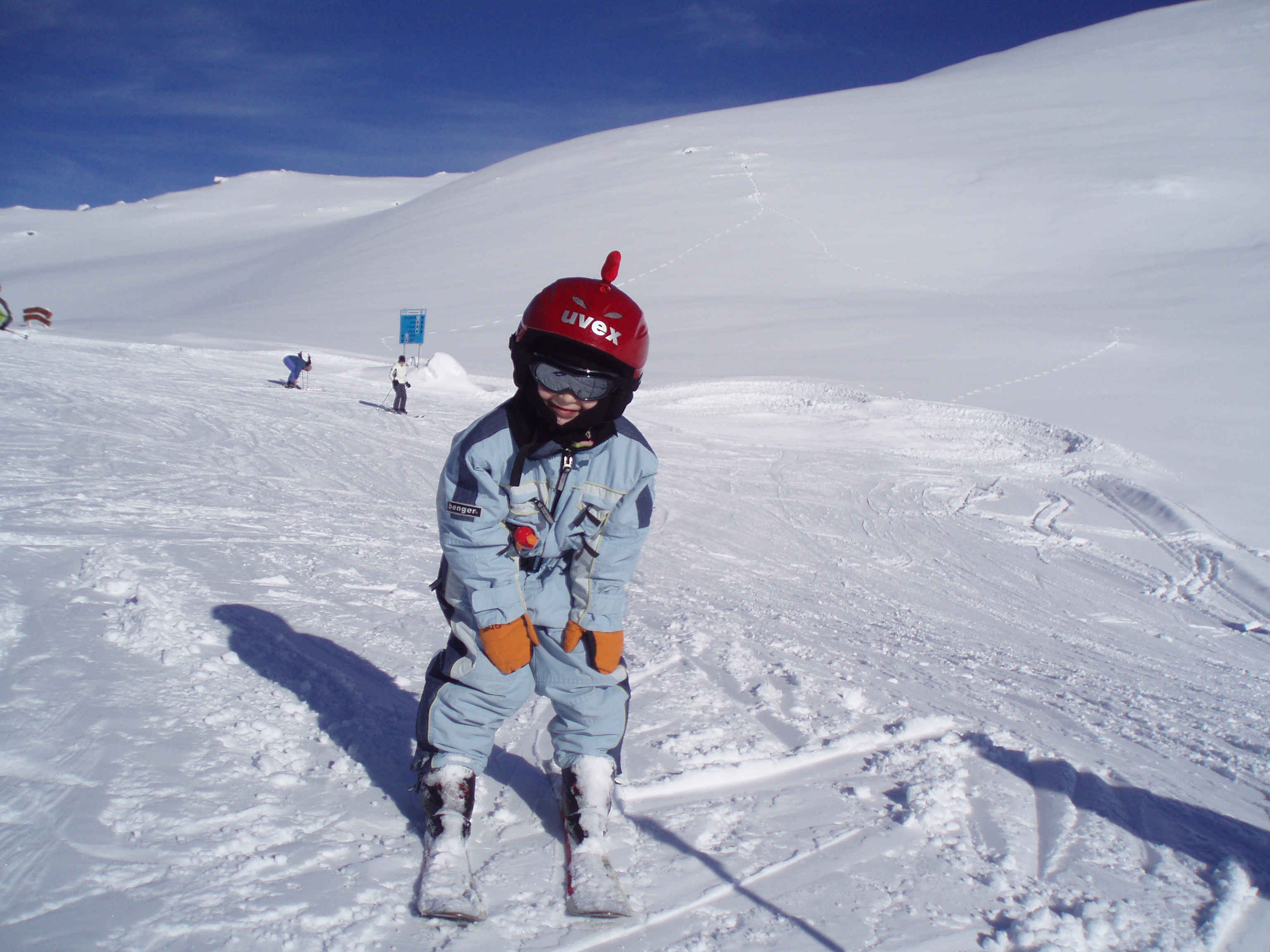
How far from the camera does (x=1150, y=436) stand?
12.1 meters

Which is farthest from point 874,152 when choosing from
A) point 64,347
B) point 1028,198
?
point 64,347

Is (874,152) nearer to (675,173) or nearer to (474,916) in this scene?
(675,173)

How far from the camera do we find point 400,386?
12734 millimetres

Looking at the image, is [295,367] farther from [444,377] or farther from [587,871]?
[587,871]

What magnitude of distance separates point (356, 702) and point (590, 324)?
190cm

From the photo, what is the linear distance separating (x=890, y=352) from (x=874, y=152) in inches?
1180

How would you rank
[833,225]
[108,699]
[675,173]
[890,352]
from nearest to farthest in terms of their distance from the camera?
1. [108,699]
2. [890,352]
3. [833,225]
4. [675,173]

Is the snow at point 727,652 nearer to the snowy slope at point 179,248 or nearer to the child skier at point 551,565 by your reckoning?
the child skier at point 551,565

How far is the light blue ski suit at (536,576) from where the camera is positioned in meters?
2.24

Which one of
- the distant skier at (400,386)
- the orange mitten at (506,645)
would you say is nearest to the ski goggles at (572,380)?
the orange mitten at (506,645)

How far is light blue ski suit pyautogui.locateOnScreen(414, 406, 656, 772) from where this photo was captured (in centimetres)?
224

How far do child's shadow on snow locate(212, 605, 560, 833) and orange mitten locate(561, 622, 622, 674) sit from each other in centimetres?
60

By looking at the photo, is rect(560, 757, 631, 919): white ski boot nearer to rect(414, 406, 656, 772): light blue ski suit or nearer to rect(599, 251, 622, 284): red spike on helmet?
rect(414, 406, 656, 772): light blue ski suit

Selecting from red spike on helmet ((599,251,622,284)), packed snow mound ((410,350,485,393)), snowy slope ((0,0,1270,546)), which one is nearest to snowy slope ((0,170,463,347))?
snowy slope ((0,0,1270,546))
